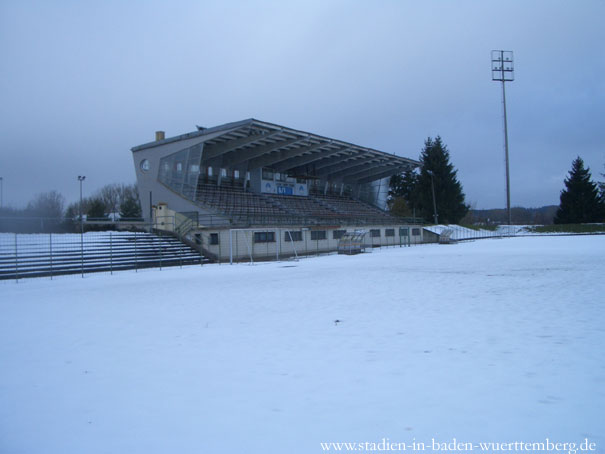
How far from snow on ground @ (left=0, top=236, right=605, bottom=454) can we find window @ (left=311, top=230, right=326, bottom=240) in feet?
81.1

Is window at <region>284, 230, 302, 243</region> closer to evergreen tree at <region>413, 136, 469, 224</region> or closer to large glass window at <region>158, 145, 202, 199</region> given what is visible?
large glass window at <region>158, 145, 202, 199</region>

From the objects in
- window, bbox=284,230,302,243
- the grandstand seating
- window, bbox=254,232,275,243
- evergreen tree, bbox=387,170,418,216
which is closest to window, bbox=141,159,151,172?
the grandstand seating

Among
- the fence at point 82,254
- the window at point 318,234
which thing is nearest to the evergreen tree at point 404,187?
the window at point 318,234

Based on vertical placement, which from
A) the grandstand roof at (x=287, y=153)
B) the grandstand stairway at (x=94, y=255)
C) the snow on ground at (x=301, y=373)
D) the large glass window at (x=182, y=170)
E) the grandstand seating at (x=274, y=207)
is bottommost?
the snow on ground at (x=301, y=373)

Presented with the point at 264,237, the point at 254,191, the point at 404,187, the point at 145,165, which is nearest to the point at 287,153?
the point at 254,191

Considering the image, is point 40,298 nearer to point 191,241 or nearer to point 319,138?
point 191,241

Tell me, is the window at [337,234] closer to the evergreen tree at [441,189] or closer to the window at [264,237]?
the window at [264,237]

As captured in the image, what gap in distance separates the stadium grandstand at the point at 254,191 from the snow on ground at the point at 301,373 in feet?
59.9

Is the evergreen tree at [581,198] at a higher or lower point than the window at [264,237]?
higher

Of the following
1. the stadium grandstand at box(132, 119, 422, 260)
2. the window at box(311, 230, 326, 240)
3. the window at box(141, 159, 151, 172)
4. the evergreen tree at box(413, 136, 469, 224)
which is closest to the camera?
the stadium grandstand at box(132, 119, 422, 260)

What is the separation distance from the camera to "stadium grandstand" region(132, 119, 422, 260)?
31250mm

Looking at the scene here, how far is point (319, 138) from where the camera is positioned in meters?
40.0

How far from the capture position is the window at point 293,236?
109ft

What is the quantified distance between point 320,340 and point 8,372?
4.42 meters
